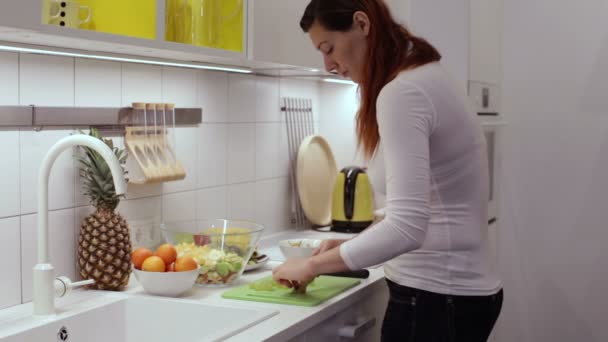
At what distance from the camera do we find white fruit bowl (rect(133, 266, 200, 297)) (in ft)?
5.93

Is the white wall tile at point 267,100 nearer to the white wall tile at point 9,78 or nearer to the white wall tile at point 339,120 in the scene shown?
the white wall tile at point 339,120

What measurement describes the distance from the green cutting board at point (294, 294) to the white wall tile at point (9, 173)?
0.53 meters

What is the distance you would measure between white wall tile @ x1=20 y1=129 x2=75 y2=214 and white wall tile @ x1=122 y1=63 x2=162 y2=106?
23 centimetres

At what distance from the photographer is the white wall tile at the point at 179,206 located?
2.25m

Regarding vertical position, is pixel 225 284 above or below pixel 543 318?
above

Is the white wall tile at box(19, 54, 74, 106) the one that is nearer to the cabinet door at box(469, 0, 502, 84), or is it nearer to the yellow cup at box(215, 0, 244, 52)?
the yellow cup at box(215, 0, 244, 52)

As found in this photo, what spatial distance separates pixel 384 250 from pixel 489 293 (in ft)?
0.92

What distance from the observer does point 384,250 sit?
155 centimetres

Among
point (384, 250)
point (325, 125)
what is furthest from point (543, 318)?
point (384, 250)

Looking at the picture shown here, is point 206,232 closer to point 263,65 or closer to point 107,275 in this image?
point 107,275

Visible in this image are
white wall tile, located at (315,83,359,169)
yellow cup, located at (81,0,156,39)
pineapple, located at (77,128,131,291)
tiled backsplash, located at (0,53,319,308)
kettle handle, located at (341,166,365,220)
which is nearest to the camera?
yellow cup, located at (81,0,156,39)

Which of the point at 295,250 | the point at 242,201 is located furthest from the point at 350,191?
the point at 295,250

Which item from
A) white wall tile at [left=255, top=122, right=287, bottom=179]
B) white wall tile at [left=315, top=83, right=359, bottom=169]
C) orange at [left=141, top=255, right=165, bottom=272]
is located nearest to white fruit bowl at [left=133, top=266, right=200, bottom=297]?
orange at [left=141, top=255, right=165, bottom=272]

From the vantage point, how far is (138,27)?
167 cm
